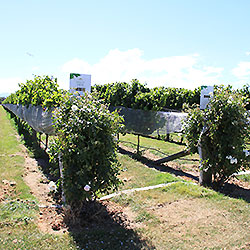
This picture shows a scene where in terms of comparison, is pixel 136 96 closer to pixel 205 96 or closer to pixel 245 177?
pixel 205 96

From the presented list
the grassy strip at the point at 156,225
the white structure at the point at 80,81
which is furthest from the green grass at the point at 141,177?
the white structure at the point at 80,81

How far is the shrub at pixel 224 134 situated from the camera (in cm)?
591

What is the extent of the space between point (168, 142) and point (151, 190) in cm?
747

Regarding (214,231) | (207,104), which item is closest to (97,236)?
(214,231)

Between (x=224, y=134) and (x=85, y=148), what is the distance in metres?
3.42

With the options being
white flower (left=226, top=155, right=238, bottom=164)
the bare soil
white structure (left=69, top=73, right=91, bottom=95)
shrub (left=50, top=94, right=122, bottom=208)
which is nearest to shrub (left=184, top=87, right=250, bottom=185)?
white flower (left=226, top=155, right=238, bottom=164)

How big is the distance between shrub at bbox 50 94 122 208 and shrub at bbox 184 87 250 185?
8.91 feet

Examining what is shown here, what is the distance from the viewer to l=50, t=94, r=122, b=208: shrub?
4098 mm

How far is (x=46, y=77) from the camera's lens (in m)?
9.51

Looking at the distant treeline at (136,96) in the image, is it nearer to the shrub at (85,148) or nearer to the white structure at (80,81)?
the white structure at (80,81)

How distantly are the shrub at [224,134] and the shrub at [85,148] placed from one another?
2716 millimetres

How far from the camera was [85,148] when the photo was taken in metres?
4.05

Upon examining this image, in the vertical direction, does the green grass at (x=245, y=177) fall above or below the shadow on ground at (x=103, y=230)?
above

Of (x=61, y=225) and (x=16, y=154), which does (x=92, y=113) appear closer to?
(x=61, y=225)
